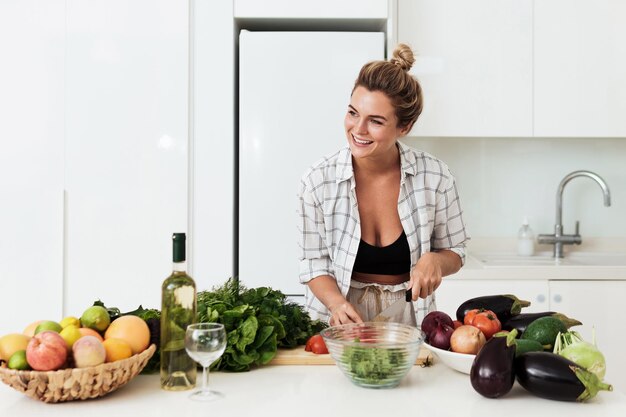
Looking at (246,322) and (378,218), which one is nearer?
(246,322)

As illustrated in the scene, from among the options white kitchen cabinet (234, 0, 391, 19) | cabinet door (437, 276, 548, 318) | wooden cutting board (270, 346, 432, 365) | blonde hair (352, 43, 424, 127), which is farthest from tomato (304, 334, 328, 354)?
white kitchen cabinet (234, 0, 391, 19)

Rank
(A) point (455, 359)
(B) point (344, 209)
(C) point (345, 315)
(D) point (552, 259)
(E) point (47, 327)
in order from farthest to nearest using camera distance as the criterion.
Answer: (D) point (552, 259)
(B) point (344, 209)
(C) point (345, 315)
(A) point (455, 359)
(E) point (47, 327)

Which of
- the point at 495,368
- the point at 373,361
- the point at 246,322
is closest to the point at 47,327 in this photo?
the point at 246,322

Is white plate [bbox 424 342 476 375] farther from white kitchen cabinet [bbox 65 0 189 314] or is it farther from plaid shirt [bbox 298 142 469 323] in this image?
white kitchen cabinet [bbox 65 0 189 314]

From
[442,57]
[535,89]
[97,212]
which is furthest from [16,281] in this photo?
[535,89]

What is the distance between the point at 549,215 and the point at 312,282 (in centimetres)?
208

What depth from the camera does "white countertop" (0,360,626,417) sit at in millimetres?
1364

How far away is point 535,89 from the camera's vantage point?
11.0ft

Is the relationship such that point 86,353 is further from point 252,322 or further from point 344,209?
point 344,209

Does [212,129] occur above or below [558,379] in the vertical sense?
above

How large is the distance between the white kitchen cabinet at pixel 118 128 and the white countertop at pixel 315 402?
163cm

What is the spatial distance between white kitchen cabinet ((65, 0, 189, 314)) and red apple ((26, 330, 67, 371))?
1.77 m

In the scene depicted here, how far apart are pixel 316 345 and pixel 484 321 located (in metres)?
0.40

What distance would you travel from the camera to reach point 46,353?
4.39 ft
